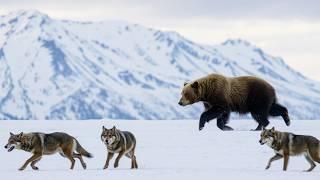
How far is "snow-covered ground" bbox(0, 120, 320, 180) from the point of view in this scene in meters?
15.8

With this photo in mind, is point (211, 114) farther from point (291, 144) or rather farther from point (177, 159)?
point (291, 144)

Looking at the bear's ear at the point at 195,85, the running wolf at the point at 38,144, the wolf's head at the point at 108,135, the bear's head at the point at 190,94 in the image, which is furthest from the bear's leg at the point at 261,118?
the wolf's head at the point at 108,135

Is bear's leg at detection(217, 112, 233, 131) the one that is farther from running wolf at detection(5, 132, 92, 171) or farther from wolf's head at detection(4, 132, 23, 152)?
wolf's head at detection(4, 132, 23, 152)

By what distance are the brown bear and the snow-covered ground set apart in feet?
2.56

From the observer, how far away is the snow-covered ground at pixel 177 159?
1578 cm

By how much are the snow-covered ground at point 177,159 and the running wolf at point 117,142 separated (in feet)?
0.96

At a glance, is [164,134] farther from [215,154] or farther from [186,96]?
[215,154]

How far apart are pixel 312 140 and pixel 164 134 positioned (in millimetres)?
7934

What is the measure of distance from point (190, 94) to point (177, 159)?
7.60m

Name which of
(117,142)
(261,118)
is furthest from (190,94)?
(117,142)

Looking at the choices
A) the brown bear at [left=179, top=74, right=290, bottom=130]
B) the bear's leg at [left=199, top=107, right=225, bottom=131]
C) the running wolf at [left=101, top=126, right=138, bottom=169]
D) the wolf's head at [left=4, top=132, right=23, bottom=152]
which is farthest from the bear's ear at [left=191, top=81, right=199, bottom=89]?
the wolf's head at [left=4, top=132, right=23, bottom=152]

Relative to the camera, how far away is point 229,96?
86.5 feet

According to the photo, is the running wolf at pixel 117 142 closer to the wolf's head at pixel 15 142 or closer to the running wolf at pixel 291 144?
the wolf's head at pixel 15 142

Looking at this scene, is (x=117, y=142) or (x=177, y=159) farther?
(x=177, y=159)
